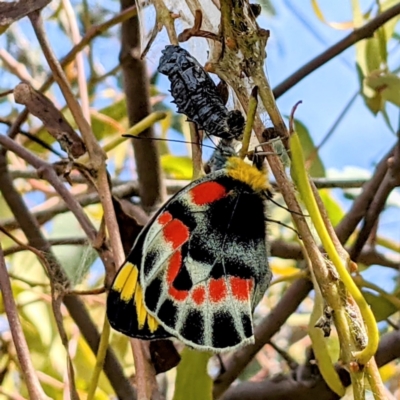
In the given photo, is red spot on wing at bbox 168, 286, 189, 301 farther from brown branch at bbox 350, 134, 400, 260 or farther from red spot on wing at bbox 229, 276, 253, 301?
brown branch at bbox 350, 134, 400, 260

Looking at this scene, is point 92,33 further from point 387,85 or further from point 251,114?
point 251,114

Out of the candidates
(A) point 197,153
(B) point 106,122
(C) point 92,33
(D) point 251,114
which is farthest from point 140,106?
(D) point 251,114

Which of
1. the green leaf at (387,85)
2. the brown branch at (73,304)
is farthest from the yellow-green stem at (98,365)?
the green leaf at (387,85)

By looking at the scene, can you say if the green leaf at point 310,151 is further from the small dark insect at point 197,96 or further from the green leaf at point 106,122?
the small dark insect at point 197,96

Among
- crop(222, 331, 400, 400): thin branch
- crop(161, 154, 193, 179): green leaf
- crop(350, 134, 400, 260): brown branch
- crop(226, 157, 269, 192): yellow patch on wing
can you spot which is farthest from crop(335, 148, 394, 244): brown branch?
crop(161, 154, 193, 179): green leaf

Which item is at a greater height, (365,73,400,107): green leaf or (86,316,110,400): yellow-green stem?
(365,73,400,107): green leaf

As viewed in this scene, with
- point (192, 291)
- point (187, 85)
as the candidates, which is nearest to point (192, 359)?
point (192, 291)

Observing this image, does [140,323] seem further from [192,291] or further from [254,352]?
[254,352]
